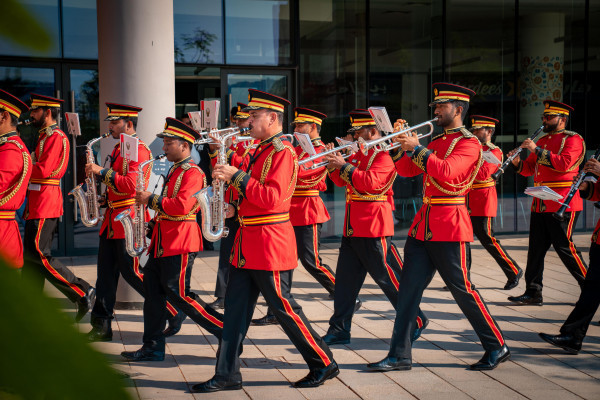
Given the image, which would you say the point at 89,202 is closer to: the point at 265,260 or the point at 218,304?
the point at 218,304

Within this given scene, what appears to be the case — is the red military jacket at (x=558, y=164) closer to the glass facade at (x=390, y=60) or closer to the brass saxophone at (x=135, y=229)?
the brass saxophone at (x=135, y=229)

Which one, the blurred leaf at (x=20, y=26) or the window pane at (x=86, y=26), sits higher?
the window pane at (x=86, y=26)

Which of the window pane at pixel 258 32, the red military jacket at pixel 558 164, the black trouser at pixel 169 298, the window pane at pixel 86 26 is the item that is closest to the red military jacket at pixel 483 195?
the red military jacket at pixel 558 164

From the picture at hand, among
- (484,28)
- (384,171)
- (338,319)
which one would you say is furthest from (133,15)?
(484,28)

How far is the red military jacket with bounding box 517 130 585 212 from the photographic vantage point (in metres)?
7.02

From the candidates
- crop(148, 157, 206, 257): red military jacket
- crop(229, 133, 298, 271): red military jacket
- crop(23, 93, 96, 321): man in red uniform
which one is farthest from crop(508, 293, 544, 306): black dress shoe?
crop(23, 93, 96, 321): man in red uniform

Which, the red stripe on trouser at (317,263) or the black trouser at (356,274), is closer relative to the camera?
the black trouser at (356,274)

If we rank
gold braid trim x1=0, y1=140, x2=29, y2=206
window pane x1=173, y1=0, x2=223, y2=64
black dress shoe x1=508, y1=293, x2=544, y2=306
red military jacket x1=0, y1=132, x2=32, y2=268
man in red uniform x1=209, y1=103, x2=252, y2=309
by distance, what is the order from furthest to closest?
window pane x1=173, y1=0, x2=223, y2=64 → black dress shoe x1=508, y1=293, x2=544, y2=306 → man in red uniform x1=209, y1=103, x2=252, y2=309 → gold braid trim x1=0, y1=140, x2=29, y2=206 → red military jacket x1=0, y1=132, x2=32, y2=268

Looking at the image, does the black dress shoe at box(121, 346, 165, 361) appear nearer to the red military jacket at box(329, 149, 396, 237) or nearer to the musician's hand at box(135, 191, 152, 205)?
the musician's hand at box(135, 191, 152, 205)

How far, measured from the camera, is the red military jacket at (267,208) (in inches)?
171

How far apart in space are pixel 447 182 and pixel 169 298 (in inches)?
82.8

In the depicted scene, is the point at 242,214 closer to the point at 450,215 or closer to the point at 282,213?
the point at 282,213

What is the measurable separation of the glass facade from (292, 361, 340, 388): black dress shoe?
6480 mm

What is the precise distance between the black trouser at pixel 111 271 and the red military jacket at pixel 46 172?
2.21 feet
